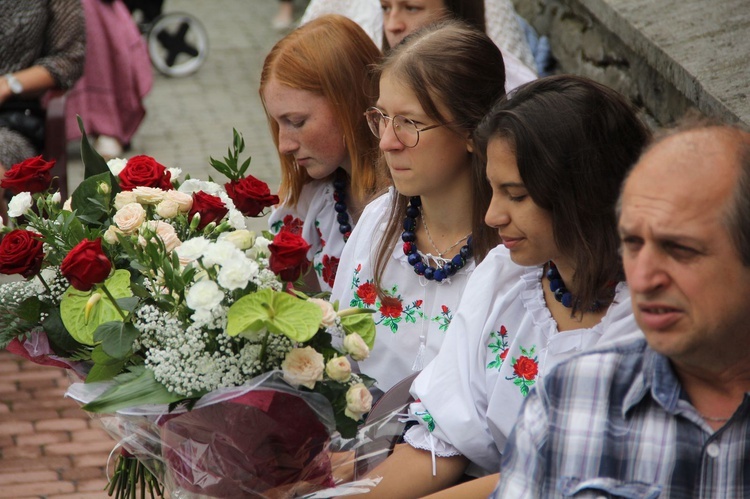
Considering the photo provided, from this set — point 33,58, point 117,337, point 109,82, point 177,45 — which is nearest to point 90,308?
point 117,337

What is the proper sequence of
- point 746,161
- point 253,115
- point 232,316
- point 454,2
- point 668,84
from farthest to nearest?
point 253,115 → point 454,2 → point 668,84 → point 232,316 → point 746,161

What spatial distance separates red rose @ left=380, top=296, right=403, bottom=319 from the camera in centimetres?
284

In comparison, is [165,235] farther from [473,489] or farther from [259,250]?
[473,489]

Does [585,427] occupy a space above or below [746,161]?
below

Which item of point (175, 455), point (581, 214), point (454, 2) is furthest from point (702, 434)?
point (454, 2)

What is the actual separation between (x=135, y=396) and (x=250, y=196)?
733mm

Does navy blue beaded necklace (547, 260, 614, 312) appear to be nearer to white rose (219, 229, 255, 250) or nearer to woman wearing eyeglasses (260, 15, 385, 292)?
white rose (219, 229, 255, 250)

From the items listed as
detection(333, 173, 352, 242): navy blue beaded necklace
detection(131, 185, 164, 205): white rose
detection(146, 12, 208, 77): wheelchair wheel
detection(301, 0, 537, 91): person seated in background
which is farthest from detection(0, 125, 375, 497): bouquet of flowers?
detection(146, 12, 208, 77): wheelchair wheel

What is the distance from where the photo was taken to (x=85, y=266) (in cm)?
207

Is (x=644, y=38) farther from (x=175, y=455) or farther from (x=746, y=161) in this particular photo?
(x=175, y=455)

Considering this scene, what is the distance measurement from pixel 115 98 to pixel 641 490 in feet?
20.5

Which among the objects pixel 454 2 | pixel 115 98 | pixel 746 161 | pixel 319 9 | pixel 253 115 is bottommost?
pixel 253 115

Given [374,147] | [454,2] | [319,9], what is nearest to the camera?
[374,147]

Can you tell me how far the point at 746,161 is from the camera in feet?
5.48
